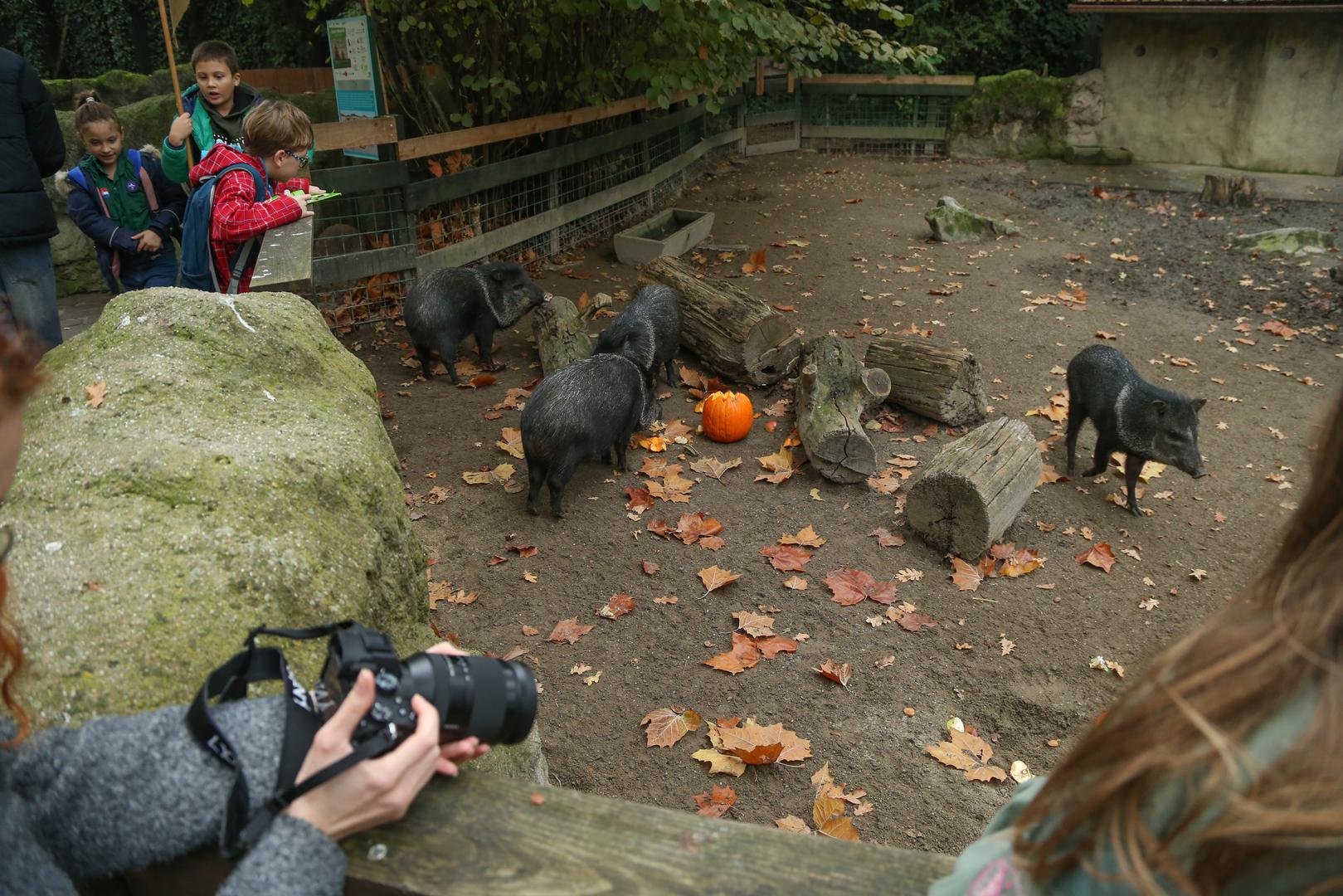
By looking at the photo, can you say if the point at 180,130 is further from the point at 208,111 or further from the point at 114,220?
the point at 114,220

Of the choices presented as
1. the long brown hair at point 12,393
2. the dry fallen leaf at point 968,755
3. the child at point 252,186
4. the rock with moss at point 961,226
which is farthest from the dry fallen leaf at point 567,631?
the rock with moss at point 961,226

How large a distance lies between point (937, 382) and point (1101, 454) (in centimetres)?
108

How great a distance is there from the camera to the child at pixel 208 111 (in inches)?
189

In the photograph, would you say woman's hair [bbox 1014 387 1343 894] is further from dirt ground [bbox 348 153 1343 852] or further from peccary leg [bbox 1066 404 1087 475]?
peccary leg [bbox 1066 404 1087 475]

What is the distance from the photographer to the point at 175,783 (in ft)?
3.81

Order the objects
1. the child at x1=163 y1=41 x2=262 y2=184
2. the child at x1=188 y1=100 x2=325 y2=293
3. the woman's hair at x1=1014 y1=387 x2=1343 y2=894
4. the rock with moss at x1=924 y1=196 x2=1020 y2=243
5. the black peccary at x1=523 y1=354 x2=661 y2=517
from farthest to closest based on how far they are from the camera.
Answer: the rock with moss at x1=924 y1=196 x2=1020 y2=243 < the black peccary at x1=523 y1=354 x2=661 y2=517 < the child at x1=163 y1=41 x2=262 y2=184 < the child at x1=188 y1=100 x2=325 y2=293 < the woman's hair at x1=1014 y1=387 x2=1343 y2=894

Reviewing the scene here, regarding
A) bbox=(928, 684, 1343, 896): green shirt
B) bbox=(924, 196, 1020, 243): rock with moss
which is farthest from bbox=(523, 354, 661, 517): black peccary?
bbox=(924, 196, 1020, 243): rock with moss

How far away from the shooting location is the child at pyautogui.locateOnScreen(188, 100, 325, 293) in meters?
4.43

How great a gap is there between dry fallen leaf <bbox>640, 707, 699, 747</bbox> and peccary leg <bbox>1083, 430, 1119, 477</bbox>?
324cm

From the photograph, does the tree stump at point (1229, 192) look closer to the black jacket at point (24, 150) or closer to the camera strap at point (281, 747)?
the black jacket at point (24, 150)

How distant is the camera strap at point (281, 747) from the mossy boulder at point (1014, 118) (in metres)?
17.1

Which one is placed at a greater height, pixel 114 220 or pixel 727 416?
pixel 114 220

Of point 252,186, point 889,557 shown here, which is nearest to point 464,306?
point 252,186

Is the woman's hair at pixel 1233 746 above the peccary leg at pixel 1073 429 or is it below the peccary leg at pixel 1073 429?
above
